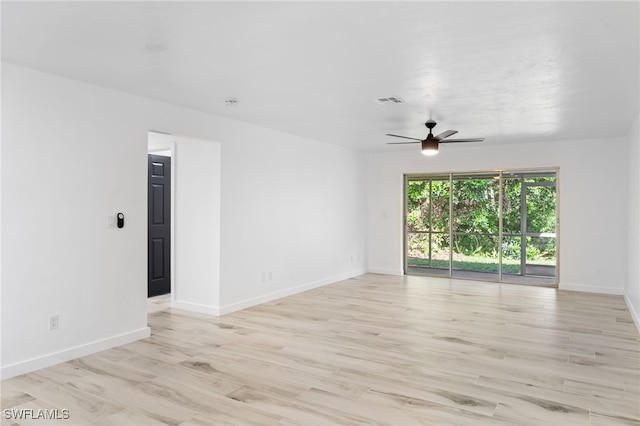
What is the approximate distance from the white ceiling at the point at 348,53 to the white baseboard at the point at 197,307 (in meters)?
2.44

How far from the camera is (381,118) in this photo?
5.56 m

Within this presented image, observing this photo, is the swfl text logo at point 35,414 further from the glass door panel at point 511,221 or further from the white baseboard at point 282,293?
the glass door panel at point 511,221

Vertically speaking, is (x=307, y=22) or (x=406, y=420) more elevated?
(x=307, y=22)

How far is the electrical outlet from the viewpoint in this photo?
3767 millimetres

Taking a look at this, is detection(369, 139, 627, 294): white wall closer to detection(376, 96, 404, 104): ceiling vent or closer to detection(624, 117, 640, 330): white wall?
detection(624, 117, 640, 330): white wall

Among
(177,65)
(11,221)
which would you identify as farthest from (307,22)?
(11,221)

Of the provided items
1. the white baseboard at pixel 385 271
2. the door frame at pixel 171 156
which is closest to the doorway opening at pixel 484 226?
the white baseboard at pixel 385 271

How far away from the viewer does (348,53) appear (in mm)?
3244

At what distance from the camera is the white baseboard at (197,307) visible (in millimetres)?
5488

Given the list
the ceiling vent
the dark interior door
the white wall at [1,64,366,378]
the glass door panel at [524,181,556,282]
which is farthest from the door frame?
the glass door panel at [524,181,556,282]

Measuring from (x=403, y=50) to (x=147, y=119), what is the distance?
281cm

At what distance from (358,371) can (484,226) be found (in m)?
5.56

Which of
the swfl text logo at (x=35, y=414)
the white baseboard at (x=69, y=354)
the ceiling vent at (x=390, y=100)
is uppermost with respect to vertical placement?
the ceiling vent at (x=390, y=100)

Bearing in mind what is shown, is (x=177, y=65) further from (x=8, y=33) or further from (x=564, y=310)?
(x=564, y=310)
